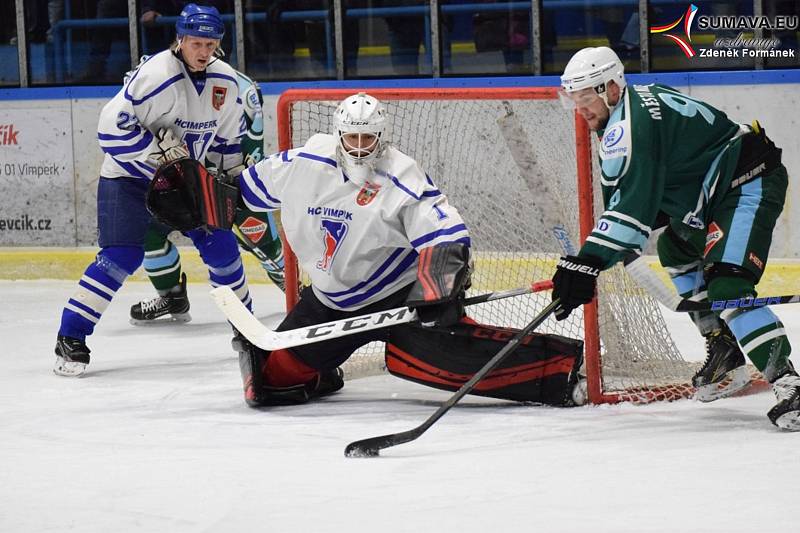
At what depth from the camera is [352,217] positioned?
3732mm

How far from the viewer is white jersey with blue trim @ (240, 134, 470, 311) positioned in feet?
12.0

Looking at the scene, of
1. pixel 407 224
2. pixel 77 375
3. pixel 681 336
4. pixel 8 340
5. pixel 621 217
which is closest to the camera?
pixel 621 217

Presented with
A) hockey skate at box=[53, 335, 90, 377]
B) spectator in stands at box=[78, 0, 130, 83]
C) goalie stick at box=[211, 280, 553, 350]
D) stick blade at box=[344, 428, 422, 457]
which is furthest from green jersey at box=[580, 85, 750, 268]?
spectator in stands at box=[78, 0, 130, 83]

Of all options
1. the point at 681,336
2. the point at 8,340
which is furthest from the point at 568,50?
the point at 8,340

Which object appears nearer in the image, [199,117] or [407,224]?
[407,224]

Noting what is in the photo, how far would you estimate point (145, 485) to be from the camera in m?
3.11

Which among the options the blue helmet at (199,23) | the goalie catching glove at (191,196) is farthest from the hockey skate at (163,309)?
→ the goalie catching glove at (191,196)

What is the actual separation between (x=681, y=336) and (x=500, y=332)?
4.05 ft

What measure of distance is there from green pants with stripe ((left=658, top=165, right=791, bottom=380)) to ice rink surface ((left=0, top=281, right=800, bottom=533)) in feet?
0.71

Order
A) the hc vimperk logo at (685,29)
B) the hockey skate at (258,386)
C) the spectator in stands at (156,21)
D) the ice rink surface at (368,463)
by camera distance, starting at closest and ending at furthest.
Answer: the ice rink surface at (368,463) → the hockey skate at (258,386) → the hc vimperk logo at (685,29) → the spectator in stands at (156,21)

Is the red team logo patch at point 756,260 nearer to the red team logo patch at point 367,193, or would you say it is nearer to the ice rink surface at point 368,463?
the ice rink surface at point 368,463

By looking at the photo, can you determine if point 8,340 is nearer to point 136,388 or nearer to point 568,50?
point 136,388

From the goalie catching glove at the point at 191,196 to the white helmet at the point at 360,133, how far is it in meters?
0.44

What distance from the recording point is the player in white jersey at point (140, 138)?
177 inches
